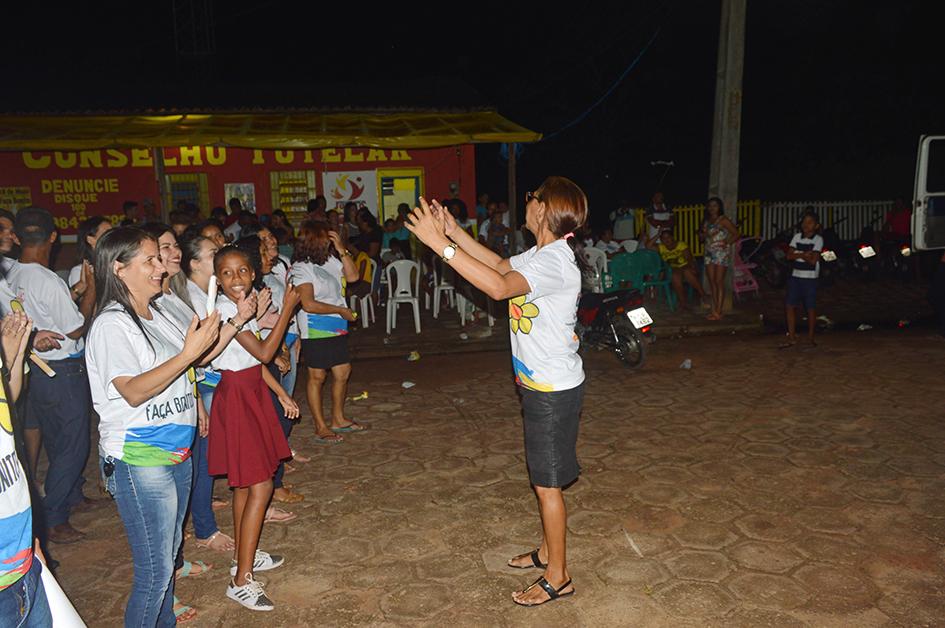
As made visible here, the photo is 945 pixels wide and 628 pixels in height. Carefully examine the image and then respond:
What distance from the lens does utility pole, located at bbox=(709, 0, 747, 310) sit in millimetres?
12023

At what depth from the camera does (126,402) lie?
3.21 metres

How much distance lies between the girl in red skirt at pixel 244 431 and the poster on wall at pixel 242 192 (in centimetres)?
1435

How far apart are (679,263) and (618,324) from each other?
4.04m

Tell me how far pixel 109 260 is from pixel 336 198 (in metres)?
15.0

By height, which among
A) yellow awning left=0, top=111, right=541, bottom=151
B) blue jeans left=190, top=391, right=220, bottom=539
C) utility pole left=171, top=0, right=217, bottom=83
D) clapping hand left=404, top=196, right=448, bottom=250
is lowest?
blue jeans left=190, top=391, right=220, bottom=539

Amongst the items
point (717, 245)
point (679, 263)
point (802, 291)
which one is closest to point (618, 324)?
point (802, 291)

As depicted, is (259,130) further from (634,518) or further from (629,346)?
(634,518)

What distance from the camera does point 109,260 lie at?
329 cm

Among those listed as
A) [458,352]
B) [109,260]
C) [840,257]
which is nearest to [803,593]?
[109,260]

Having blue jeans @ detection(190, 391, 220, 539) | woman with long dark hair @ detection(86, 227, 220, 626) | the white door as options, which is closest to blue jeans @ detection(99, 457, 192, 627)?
woman with long dark hair @ detection(86, 227, 220, 626)

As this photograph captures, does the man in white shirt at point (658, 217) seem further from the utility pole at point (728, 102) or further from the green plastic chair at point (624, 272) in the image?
the utility pole at point (728, 102)

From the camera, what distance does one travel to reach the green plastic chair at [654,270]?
12.9m

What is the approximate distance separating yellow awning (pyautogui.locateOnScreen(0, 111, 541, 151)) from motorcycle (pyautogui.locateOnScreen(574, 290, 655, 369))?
173 inches

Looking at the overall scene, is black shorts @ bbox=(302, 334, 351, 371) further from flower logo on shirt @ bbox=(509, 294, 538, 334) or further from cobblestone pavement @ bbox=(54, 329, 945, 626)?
flower logo on shirt @ bbox=(509, 294, 538, 334)
